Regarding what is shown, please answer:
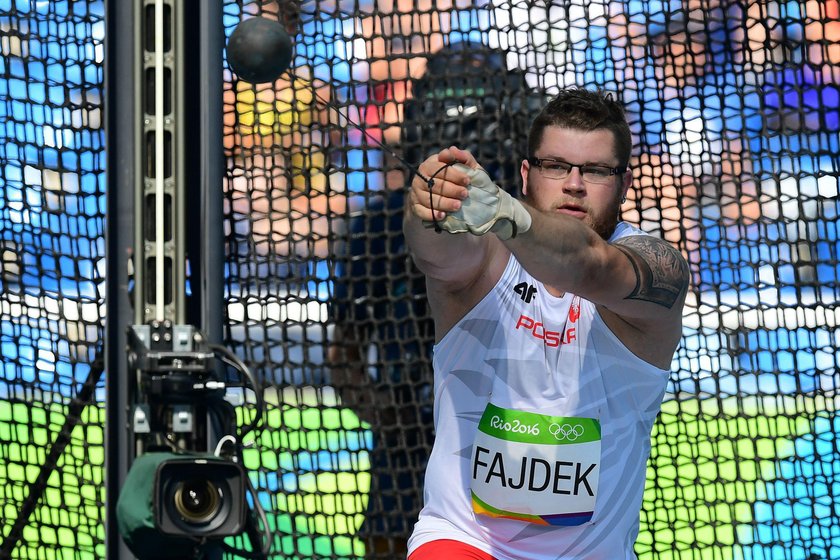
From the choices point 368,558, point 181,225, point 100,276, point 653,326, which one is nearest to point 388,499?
point 368,558

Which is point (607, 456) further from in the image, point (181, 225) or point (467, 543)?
point (181, 225)

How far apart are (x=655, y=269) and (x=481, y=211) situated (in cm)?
63

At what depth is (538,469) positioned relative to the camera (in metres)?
2.68

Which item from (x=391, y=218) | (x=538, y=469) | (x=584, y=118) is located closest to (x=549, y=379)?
(x=538, y=469)

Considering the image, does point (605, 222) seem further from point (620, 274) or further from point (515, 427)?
point (515, 427)

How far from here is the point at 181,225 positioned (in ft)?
7.89

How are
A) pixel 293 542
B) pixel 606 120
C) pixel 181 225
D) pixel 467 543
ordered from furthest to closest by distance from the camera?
pixel 293 542, pixel 606 120, pixel 467 543, pixel 181 225

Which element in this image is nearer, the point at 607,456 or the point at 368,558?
the point at 607,456

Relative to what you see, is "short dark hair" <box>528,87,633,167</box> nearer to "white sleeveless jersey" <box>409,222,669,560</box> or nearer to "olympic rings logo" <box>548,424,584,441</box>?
"white sleeveless jersey" <box>409,222,669,560</box>

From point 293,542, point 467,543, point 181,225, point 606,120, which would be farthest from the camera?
point 293,542

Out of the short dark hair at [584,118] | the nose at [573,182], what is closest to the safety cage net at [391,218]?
the short dark hair at [584,118]

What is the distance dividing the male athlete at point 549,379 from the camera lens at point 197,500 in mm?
591

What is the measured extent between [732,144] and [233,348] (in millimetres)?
1904

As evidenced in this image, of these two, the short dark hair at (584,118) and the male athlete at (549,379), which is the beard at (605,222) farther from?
the short dark hair at (584,118)
